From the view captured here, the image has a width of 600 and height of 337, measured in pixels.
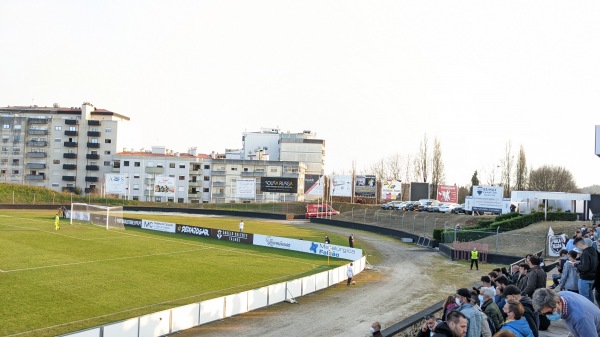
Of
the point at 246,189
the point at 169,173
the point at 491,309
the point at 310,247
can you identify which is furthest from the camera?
the point at 169,173

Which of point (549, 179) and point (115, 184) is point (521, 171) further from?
point (115, 184)

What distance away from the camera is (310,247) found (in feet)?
156

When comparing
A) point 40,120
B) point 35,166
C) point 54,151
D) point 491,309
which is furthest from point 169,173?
point 491,309

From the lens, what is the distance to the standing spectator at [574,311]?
7539mm

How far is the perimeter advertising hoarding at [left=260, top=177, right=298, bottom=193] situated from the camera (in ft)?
315

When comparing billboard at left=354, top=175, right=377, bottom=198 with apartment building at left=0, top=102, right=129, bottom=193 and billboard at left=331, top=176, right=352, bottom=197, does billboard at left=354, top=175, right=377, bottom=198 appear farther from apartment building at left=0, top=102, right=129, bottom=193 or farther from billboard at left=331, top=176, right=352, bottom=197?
apartment building at left=0, top=102, right=129, bottom=193

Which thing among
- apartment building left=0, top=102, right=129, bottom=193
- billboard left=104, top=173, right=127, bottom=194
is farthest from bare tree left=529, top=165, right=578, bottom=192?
apartment building left=0, top=102, right=129, bottom=193

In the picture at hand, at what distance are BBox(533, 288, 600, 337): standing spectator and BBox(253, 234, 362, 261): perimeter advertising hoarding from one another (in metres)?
34.3

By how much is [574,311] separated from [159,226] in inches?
2344

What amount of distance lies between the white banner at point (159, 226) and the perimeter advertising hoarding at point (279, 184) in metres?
33.2

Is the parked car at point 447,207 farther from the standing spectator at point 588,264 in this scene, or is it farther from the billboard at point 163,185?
the standing spectator at point 588,264

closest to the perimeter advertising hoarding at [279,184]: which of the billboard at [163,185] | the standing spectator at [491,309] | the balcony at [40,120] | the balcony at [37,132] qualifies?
the billboard at [163,185]

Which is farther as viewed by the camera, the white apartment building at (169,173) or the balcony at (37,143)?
the balcony at (37,143)

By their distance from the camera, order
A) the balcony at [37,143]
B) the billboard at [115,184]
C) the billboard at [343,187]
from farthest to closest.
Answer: the balcony at [37,143] < the billboard at [115,184] < the billboard at [343,187]
